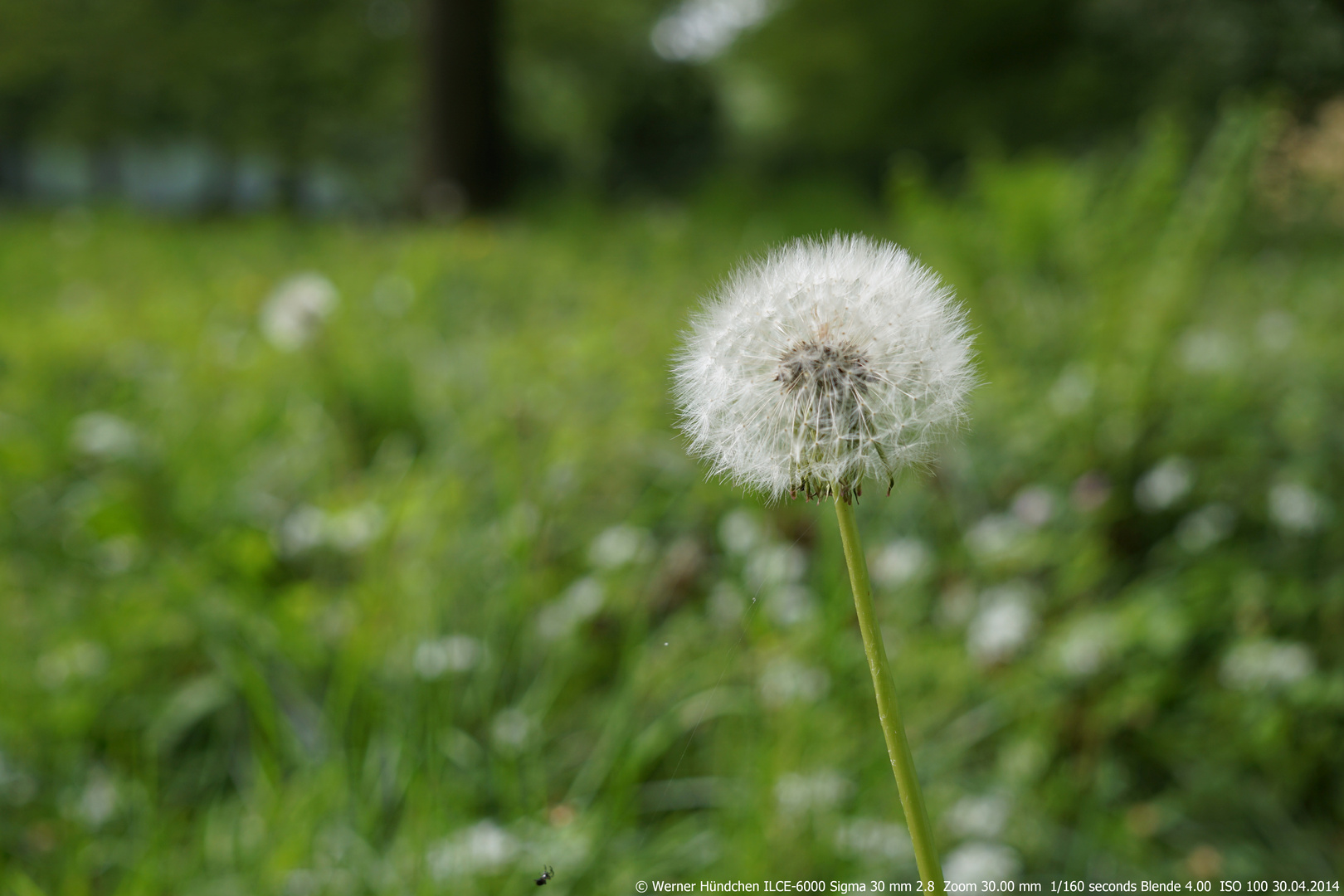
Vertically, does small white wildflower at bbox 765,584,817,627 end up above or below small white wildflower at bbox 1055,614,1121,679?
above

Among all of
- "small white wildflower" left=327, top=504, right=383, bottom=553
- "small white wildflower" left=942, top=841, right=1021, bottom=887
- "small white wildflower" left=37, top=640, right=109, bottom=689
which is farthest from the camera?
"small white wildflower" left=327, top=504, right=383, bottom=553

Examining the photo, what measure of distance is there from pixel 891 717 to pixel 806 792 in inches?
39.7

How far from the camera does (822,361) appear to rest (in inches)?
19.9

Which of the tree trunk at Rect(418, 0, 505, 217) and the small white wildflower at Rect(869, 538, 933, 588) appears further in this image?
the tree trunk at Rect(418, 0, 505, 217)

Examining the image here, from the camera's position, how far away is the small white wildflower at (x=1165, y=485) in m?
2.01

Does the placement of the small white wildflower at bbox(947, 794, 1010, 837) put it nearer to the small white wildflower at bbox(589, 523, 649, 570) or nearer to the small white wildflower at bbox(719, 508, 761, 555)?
the small white wildflower at bbox(719, 508, 761, 555)

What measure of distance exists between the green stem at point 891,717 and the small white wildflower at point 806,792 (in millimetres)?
954

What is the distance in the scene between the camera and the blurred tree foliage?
8.41 meters

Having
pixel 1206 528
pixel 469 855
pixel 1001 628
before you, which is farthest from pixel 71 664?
pixel 1206 528

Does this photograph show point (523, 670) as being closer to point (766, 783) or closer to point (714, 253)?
point (766, 783)

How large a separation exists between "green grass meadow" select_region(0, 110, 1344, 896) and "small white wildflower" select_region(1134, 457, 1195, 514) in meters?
0.01

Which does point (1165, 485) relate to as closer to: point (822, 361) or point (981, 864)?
point (981, 864)

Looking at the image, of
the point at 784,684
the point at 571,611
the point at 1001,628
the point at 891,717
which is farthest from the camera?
the point at 571,611

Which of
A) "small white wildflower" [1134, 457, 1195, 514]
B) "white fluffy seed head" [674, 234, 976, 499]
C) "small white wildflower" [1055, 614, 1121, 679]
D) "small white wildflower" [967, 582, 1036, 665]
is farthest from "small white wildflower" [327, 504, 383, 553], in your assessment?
"small white wildflower" [1134, 457, 1195, 514]
